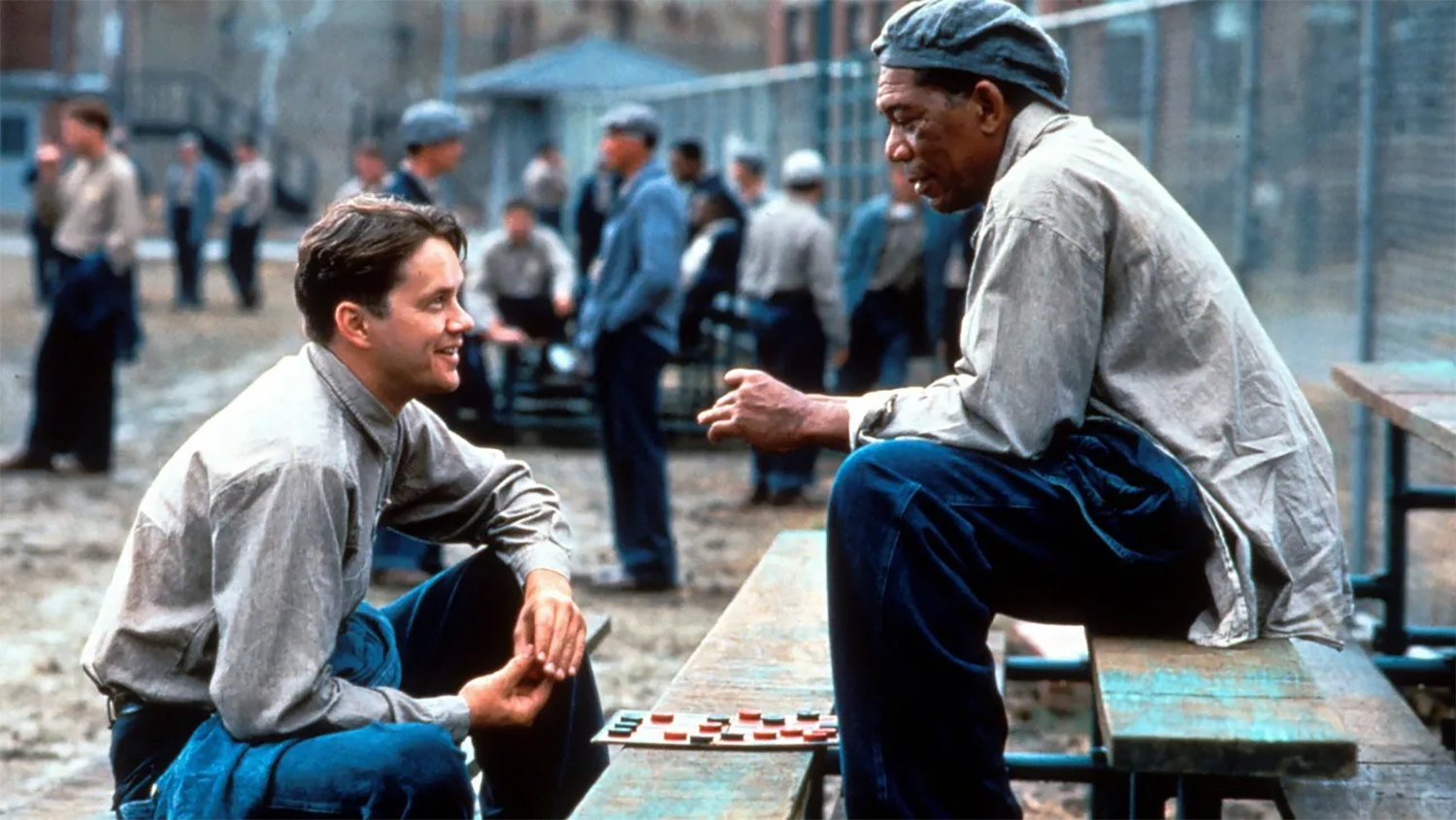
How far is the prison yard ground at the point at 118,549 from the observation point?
5.99m

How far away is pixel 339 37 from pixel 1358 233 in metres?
45.3

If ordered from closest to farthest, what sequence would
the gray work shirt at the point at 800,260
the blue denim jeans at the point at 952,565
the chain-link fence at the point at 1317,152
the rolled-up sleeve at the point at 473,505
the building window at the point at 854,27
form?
Result: the blue denim jeans at the point at 952,565 → the rolled-up sleeve at the point at 473,505 → the chain-link fence at the point at 1317,152 → the gray work shirt at the point at 800,260 → the building window at the point at 854,27

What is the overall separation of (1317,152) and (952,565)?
4505mm

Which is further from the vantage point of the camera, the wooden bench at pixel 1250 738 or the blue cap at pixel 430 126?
the blue cap at pixel 430 126

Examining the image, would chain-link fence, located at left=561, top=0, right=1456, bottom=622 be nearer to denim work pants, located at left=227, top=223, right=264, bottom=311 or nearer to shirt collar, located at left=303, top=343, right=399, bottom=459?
shirt collar, located at left=303, top=343, right=399, bottom=459

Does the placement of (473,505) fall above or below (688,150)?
below

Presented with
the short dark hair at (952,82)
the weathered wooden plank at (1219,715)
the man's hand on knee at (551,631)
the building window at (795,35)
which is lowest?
the man's hand on knee at (551,631)

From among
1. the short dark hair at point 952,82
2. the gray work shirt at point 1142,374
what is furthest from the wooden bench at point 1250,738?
the short dark hair at point 952,82

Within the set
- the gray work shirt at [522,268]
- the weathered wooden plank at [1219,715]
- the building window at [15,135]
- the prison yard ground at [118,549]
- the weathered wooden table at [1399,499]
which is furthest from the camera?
the building window at [15,135]

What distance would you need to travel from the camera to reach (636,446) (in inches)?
344

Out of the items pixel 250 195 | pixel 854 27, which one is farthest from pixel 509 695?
pixel 250 195

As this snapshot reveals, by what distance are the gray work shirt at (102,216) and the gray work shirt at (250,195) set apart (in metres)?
13.6

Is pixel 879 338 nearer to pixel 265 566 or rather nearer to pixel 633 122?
pixel 633 122

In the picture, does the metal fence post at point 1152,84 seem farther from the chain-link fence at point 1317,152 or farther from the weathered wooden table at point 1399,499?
the weathered wooden table at point 1399,499
